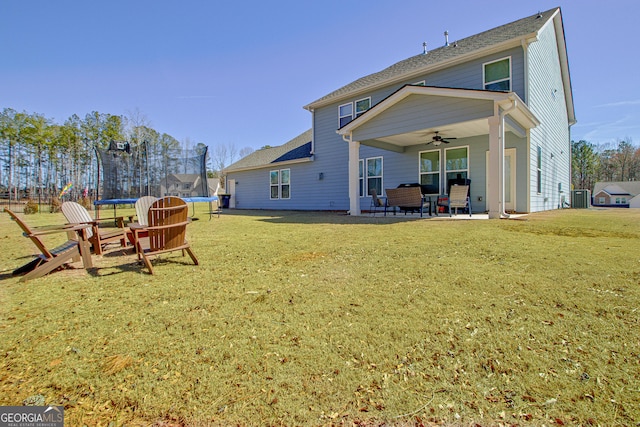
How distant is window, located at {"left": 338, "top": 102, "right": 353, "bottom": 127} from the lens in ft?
44.7

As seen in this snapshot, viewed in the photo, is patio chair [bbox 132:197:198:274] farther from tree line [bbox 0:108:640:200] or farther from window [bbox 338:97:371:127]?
tree line [bbox 0:108:640:200]

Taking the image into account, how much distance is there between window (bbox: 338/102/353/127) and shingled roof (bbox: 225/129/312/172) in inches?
100

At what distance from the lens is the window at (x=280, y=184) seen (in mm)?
16312

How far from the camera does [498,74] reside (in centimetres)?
966

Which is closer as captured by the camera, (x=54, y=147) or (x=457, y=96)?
(x=457, y=96)

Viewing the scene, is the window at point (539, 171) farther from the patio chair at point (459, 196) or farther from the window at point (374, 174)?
the window at point (374, 174)

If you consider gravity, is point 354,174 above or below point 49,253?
above

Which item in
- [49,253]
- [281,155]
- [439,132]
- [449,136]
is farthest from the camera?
[281,155]

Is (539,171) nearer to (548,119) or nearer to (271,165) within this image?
(548,119)

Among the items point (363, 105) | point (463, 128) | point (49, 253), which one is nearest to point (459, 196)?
point (463, 128)

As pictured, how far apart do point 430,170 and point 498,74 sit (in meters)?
3.77

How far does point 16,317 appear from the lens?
2283 mm

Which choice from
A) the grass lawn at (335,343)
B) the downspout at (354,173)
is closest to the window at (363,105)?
the downspout at (354,173)

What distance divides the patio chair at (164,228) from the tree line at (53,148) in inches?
1021
